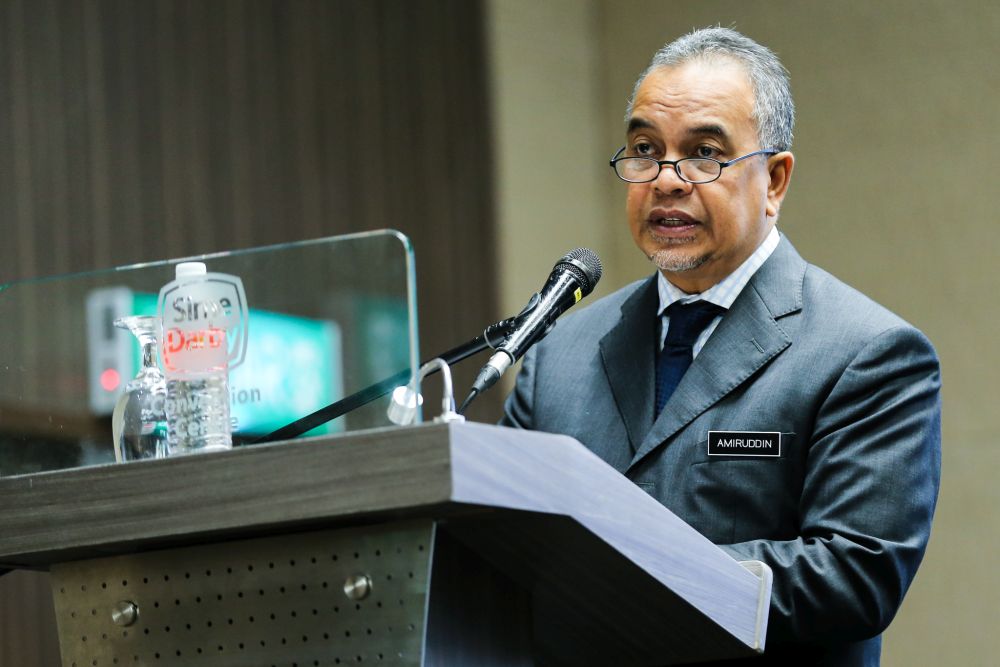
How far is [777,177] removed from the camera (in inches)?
88.8

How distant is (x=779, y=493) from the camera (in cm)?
188

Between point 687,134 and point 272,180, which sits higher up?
point 687,134

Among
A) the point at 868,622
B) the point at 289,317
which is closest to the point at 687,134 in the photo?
the point at 868,622

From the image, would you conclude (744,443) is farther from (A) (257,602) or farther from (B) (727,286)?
(A) (257,602)

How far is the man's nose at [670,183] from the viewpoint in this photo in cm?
210

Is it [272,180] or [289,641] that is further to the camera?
[272,180]

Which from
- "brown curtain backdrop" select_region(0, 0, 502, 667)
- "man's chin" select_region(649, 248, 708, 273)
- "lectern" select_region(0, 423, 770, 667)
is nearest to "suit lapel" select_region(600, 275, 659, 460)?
"man's chin" select_region(649, 248, 708, 273)

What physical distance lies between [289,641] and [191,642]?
0.10 m

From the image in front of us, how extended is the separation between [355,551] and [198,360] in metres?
0.24

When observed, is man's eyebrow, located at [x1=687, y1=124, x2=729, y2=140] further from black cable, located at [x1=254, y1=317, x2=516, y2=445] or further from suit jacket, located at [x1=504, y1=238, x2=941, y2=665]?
black cable, located at [x1=254, y1=317, x2=516, y2=445]

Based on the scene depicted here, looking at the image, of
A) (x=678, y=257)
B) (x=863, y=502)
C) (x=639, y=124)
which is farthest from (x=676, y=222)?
(x=863, y=502)

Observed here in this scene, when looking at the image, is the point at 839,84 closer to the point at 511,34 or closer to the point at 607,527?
the point at 511,34

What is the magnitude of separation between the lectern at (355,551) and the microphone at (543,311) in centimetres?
22

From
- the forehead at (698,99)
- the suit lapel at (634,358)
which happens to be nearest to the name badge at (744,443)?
the suit lapel at (634,358)
